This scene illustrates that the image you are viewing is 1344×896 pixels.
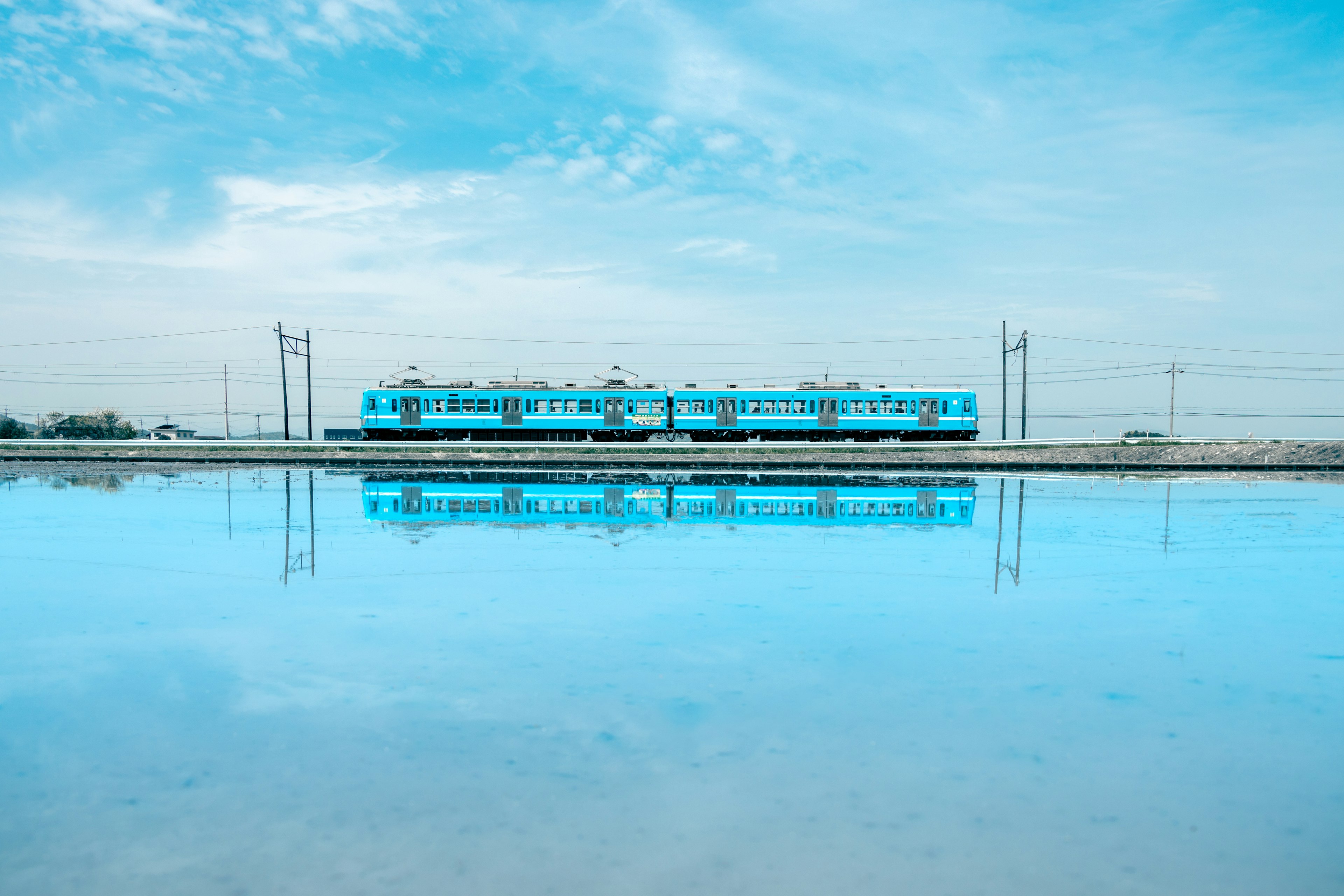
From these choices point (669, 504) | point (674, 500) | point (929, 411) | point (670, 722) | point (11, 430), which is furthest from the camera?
point (11, 430)

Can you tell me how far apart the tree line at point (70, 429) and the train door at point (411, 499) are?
6345 centimetres

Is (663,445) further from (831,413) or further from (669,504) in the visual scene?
(669,504)

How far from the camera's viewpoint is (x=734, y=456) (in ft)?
125

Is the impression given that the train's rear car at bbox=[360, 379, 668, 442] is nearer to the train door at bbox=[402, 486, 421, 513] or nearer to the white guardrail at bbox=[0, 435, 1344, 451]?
the white guardrail at bbox=[0, 435, 1344, 451]

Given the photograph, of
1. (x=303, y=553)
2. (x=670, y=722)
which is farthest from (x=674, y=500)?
(x=670, y=722)

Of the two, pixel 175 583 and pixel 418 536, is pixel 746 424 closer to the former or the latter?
pixel 418 536

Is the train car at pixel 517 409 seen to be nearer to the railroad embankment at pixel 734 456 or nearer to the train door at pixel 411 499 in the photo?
the railroad embankment at pixel 734 456

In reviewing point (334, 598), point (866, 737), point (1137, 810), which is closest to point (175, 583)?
point (334, 598)

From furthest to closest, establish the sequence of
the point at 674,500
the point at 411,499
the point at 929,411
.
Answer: the point at 929,411 < the point at 411,499 < the point at 674,500

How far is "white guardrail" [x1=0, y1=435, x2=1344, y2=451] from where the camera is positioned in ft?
130

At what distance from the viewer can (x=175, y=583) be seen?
11117 millimetres

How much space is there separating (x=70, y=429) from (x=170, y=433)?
12.5m

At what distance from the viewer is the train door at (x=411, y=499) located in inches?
760

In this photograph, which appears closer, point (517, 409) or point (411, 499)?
point (411, 499)
